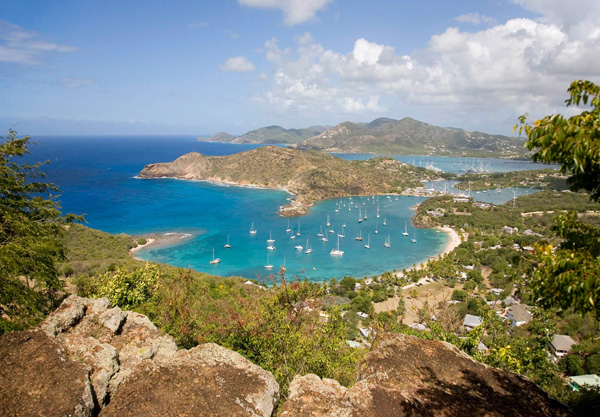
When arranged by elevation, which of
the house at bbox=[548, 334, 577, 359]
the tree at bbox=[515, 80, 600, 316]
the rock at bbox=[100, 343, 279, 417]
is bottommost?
the house at bbox=[548, 334, 577, 359]

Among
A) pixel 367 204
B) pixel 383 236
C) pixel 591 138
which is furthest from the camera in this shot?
pixel 367 204

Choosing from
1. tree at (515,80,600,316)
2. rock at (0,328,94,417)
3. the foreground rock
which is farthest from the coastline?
tree at (515,80,600,316)

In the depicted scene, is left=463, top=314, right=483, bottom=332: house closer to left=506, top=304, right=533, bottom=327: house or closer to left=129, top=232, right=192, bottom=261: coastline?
left=506, top=304, right=533, bottom=327: house

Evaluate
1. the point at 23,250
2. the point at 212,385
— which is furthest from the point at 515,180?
the point at 23,250

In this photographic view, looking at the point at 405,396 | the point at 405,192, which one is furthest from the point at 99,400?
the point at 405,192

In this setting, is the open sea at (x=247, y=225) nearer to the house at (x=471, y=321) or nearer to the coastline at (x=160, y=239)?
the coastline at (x=160, y=239)

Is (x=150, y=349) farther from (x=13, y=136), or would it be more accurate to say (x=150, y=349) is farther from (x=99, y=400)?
(x=13, y=136)
